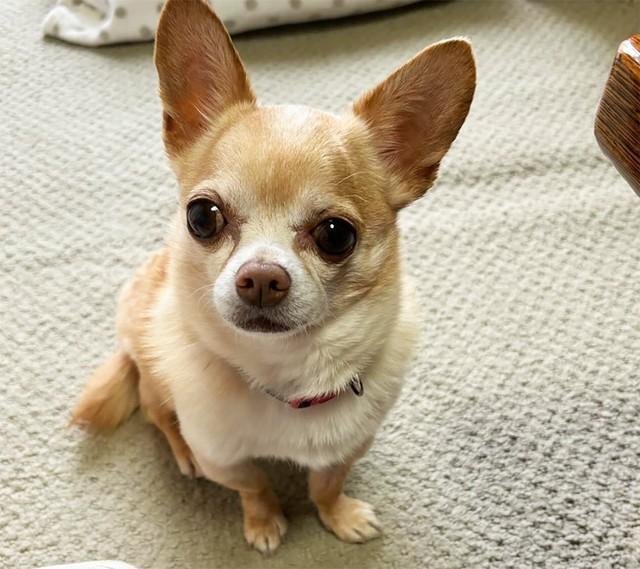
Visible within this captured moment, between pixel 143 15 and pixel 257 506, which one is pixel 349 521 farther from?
pixel 143 15

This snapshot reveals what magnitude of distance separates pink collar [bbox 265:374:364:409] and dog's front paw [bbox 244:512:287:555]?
28 cm

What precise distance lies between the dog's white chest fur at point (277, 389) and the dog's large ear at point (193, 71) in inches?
9.9

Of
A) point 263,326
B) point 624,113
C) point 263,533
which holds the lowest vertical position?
point 263,533

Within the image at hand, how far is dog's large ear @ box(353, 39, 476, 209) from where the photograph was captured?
79cm

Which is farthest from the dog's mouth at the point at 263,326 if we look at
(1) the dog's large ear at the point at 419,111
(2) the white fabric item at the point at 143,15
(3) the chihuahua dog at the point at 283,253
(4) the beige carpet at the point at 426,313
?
(2) the white fabric item at the point at 143,15

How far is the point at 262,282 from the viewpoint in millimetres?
738

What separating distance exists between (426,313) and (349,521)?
0.45 m

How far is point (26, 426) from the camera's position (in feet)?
3.90

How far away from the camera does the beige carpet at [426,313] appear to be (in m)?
1.09

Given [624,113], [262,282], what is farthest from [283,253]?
[624,113]

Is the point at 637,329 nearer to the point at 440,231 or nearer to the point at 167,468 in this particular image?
the point at 440,231

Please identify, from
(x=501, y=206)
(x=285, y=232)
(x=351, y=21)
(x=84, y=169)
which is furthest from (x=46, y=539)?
(x=351, y=21)

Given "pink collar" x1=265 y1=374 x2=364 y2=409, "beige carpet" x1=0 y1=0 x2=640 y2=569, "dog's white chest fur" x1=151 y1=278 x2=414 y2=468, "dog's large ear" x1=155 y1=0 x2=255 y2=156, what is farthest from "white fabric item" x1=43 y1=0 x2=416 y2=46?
"pink collar" x1=265 y1=374 x2=364 y2=409

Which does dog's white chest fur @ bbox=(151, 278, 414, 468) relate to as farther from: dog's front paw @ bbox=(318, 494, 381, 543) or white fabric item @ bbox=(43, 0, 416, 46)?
white fabric item @ bbox=(43, 0, 416, 46)
